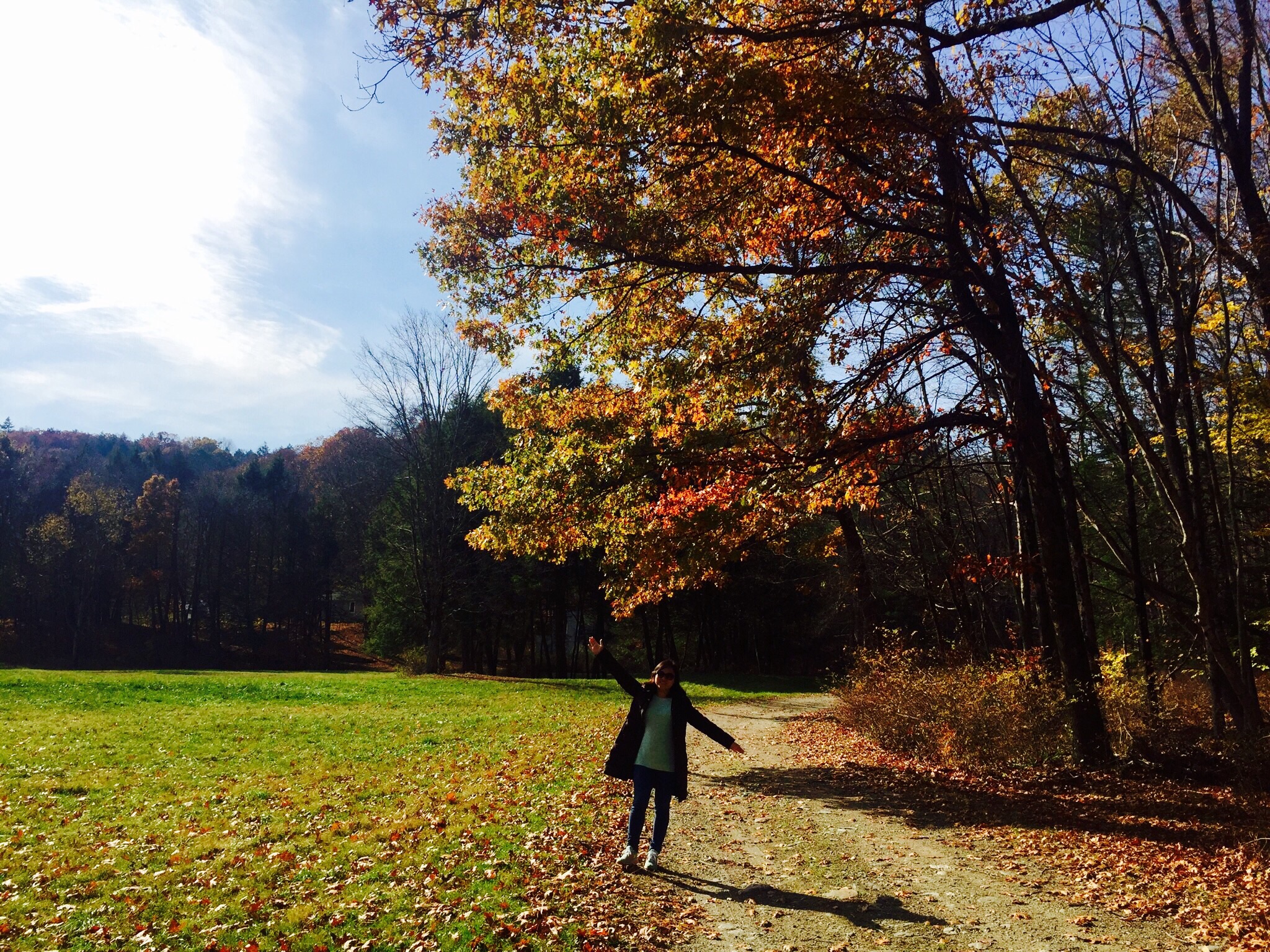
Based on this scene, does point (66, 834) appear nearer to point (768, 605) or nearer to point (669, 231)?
point (669, 231)

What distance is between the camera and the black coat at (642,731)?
718 centimetres

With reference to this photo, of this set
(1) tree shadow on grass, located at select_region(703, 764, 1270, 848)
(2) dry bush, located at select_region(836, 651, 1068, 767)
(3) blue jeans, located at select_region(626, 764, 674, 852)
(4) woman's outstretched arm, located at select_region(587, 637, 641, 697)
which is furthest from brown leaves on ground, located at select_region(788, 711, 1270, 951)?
(4) woman's outstretched arm, located at select_region(587, 637, 641, 697)

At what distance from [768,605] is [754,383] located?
116 feet

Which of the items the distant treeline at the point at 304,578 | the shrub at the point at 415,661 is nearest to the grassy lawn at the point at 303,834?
the shrub at the point at 415,661

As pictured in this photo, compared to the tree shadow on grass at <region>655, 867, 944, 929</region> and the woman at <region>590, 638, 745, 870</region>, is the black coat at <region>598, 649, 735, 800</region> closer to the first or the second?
the woman at <region>590, 638, 745, 870</region>

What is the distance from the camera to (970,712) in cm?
1165

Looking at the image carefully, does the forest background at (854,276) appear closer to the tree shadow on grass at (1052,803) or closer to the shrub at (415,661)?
the tree shadow on grass at (1052,803)

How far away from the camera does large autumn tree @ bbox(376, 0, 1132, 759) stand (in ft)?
27.8

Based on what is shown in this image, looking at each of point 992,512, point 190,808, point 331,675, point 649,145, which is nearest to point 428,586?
point 331,675

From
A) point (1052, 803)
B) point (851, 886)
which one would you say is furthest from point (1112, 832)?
point (851, 886)

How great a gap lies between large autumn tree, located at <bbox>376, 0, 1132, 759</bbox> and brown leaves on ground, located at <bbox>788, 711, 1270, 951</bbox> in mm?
1406

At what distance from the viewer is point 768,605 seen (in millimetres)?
44438

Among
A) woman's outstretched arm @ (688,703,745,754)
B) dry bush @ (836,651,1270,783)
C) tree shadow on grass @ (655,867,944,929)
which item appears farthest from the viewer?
dry bush @ (836,651,1270,783)

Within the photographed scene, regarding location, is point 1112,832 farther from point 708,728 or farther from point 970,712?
point 708,728
